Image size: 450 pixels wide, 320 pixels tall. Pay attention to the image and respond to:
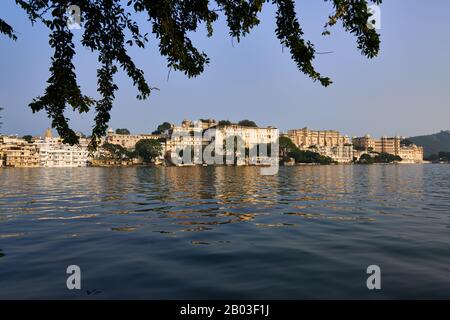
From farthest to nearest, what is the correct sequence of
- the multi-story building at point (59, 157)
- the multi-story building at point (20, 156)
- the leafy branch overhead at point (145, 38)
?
the multi-story building at point (59, 157)
the multi-story building at point (20, 156)
the leafy branch overhead at point (145, 38)

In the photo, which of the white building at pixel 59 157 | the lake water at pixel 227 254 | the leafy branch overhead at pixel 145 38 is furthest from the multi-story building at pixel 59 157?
the leafy branch overhead at pixel 145 38

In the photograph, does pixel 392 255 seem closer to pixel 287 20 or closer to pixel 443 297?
pixel 443 297

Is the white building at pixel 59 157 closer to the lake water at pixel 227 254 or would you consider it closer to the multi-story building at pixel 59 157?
the multi-story building at pixel 59 157

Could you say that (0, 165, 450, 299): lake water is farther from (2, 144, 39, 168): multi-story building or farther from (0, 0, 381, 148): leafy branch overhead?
(2, 144, 39, 168): multi-story building

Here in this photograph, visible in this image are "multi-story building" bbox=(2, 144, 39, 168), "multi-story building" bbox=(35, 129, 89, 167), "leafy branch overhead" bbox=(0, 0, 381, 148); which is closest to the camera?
"leafy branch overhead" bbox=(0, 0, 381, 148)

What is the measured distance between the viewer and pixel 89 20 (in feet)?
25.6

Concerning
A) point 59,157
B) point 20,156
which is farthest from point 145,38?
point 59,157

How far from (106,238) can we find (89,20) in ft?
24.2

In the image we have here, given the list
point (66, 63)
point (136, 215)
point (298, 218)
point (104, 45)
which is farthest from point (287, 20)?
point (136, 215)

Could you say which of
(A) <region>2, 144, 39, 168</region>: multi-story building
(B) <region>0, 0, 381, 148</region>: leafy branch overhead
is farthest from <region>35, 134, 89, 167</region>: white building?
(B) <region>0, 0, 381, 148</region>: leafy branch overhead

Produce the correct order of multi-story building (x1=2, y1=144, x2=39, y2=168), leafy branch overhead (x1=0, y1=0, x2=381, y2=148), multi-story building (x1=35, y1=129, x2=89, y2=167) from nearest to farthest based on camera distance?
leafy branch overhead (x1=0, y1=0, x2=381, y2=148) → multi-story building (x1=2, y1=144, x2=39, y2=168) → multi-story building (x1=35, y1=129, x2=89, y2=167)

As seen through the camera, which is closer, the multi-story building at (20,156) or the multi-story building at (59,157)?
the multi-story building at (20,156)

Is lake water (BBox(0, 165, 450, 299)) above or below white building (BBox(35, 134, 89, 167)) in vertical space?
below

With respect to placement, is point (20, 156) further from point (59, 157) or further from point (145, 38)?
point (145, 38)
